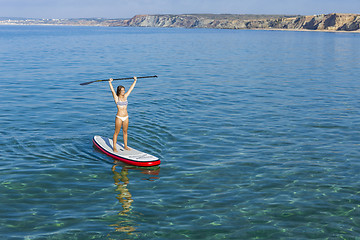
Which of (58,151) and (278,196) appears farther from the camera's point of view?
(58,151)

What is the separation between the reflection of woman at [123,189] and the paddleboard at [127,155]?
0.46 metres

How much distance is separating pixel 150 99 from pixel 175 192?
16.7 metres

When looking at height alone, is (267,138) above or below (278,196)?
above

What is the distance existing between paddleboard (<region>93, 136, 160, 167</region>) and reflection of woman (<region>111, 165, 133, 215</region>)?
0.46 metres

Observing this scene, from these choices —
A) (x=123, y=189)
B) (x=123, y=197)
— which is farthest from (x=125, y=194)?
(x=123, y=189)

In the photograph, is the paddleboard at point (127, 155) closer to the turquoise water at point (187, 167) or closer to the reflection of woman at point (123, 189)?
the turquoise water at point (187, 167)

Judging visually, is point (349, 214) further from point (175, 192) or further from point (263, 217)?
point (175, 192)

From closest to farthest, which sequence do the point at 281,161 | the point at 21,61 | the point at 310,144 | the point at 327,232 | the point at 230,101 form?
the point at 327,232
the point at 281,161
the point at 310,144
the point at 230,101
the point at 21,61

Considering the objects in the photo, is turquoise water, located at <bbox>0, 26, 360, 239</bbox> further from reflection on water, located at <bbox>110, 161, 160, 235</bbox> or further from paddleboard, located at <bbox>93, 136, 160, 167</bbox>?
paddleboard, located at <bbox>93, 136, 160, 167</bbox>

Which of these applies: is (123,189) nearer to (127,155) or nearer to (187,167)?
(127,155)

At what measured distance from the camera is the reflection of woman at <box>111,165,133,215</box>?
11.3 meters

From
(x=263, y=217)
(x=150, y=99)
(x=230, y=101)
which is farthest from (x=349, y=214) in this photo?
(x=150, y=99)

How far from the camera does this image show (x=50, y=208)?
11.1 meters

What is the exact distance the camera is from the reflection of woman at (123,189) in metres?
11.3
